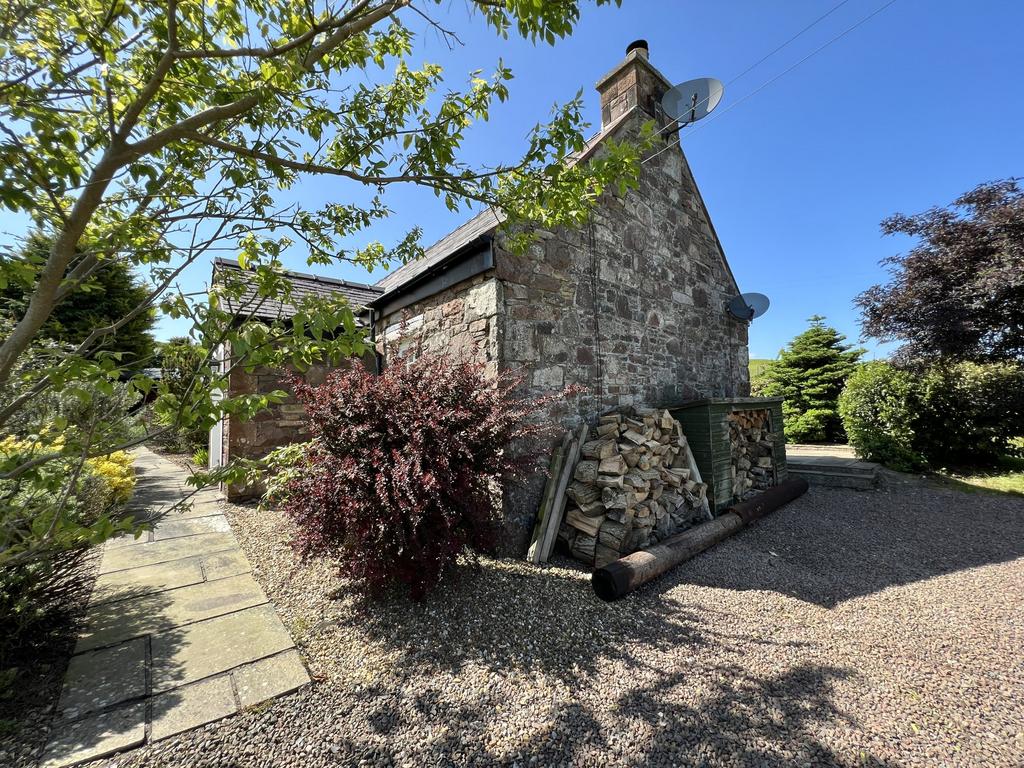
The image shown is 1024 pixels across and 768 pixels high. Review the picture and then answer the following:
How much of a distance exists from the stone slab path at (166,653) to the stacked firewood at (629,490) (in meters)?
2.84

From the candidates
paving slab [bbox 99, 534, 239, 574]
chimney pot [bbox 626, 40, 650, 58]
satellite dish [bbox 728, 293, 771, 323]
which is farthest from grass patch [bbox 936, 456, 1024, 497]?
paving slab [bbox 99, 534, 239, 574]

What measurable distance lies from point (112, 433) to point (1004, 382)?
1305cm

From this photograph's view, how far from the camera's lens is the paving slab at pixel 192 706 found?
7.18 ft

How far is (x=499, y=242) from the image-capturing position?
14.5 feet

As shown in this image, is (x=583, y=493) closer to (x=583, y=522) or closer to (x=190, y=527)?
(x=583, y=522)

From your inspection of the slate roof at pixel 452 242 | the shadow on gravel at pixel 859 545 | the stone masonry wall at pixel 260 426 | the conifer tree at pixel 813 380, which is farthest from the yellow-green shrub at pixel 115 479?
the conifer tree at pixel 813 380

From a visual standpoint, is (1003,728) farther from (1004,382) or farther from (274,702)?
(1004,382)

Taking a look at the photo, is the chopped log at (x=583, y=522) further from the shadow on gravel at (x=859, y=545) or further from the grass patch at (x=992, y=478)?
the grass patch at (x=992, y=478)

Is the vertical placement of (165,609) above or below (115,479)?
below

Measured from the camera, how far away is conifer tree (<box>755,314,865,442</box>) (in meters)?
12.9

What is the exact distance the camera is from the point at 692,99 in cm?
622

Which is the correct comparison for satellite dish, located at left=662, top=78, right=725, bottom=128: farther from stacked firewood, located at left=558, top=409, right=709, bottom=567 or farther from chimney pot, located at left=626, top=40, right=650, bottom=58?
stacked firewood, located at left=558, top=409, right=709, bottom=567

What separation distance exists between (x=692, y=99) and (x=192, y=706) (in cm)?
893

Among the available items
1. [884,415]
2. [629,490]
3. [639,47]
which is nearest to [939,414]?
[884,415]
